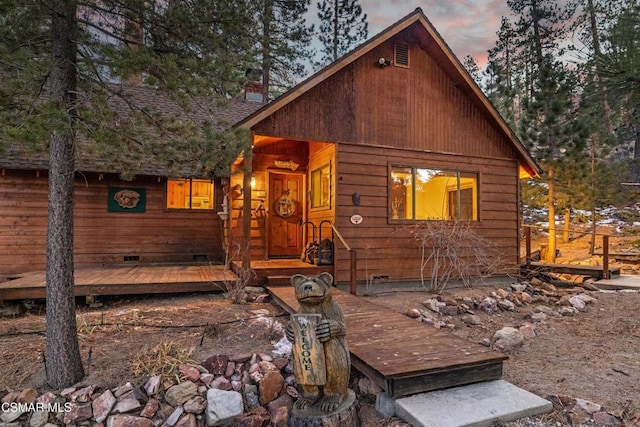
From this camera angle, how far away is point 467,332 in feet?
18.5

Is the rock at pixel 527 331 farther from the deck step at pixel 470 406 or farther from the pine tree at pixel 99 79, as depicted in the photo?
the pine tree at pixel 99 79

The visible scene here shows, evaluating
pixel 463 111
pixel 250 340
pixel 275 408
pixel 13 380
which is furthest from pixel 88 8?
pixel 463 111

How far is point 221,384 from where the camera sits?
3412 mm

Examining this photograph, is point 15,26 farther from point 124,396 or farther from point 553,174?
point 553,174

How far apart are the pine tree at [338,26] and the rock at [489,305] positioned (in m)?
14.3

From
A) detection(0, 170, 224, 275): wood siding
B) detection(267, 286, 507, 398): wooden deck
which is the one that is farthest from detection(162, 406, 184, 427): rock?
detection(0, 170, 224, 275): wood siding

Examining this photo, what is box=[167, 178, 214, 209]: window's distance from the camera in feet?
29.9

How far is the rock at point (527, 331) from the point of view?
17.5ft

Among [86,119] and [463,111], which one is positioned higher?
[463,111]

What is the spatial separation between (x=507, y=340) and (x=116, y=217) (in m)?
8.44

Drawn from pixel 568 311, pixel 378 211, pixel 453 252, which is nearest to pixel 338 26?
pixel 378 211

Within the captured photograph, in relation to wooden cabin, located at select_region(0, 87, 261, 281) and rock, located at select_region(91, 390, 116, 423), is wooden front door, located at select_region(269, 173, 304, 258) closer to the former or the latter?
wooden cabin, located at select_region(0, 87, 261, 281)

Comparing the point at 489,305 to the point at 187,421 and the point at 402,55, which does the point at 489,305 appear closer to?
the point at 402,55

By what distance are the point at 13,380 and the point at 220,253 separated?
612cm
